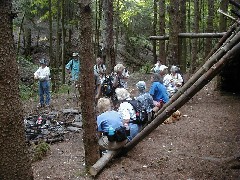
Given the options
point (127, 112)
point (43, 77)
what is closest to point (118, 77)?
point (127, 112)

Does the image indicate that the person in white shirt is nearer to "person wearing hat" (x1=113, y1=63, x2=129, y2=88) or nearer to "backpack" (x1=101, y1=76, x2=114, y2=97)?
"backpack" (x1=101, y1=76, x2=114, y2=97)

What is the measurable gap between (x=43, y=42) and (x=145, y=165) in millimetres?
22187

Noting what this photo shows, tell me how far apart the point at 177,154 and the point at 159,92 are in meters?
2.48

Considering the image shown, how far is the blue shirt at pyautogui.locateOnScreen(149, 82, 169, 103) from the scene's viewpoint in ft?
31.7

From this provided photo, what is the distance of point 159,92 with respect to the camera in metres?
9.76

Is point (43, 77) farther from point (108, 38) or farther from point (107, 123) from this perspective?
point (107, 123)

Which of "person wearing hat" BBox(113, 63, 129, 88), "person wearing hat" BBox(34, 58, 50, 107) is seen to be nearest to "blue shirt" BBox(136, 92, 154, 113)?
"person wearing hat" BBox(113, 63, 129, 88)

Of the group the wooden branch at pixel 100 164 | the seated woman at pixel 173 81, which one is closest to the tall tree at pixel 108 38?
the seated woman at pixel 173 81

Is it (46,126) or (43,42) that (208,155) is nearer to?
(46,126)

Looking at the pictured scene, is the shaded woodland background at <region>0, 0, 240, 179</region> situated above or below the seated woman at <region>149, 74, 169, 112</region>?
above

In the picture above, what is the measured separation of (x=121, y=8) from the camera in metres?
26.7

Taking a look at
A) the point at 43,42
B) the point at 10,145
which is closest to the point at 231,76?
the point at 10,145

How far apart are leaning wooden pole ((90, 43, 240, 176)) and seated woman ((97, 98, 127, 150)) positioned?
184 millimetres

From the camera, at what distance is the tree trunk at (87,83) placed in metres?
6.05
